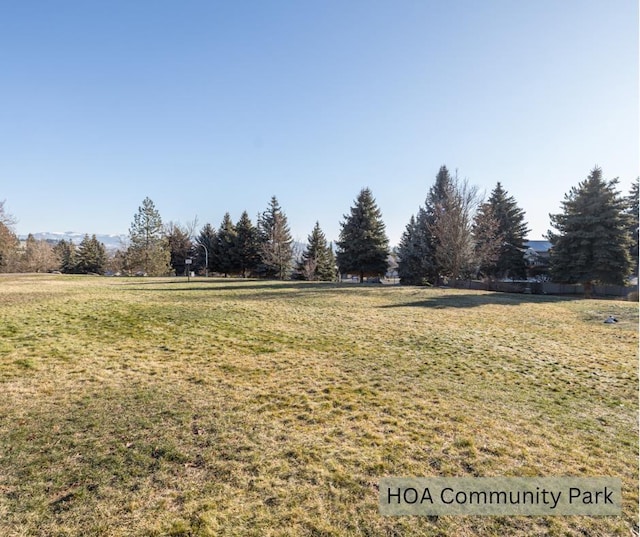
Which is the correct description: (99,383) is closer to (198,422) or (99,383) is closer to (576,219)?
(198,422)

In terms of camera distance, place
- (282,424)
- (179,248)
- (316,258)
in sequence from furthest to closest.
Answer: (179,248), (316,258), (282,424)

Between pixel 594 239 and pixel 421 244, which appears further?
pixel 421 244

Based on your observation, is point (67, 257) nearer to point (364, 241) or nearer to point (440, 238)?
point (364, 241)

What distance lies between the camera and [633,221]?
22.0 meters

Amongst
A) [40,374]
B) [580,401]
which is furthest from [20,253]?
[580,401]

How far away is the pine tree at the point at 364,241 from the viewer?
3247 cm

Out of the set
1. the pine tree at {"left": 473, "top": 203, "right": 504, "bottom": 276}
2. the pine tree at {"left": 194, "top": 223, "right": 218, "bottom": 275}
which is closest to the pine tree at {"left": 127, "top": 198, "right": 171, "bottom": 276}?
the pine tree at {"left": 194, "top": 223, "right": 218, "bottom": 275}

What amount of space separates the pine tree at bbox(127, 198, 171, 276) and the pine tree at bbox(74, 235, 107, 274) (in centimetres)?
1689

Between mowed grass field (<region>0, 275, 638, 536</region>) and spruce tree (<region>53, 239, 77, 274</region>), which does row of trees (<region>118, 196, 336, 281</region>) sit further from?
mowed grass field (<region>0, 275, 638, 536</region>)

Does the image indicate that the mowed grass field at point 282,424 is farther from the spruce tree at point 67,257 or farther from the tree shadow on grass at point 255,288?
the spruce tree at point 67,257

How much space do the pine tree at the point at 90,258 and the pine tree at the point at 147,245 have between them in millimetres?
16886

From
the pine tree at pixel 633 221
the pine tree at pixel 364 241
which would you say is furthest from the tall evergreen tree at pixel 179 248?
the pine tree at pixel 633 221

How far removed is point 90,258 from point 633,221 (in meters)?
63.5

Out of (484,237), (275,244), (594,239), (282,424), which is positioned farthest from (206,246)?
(282,424)
